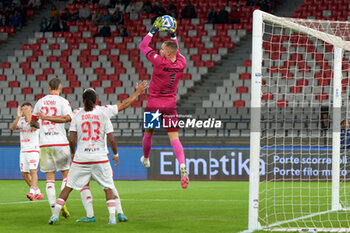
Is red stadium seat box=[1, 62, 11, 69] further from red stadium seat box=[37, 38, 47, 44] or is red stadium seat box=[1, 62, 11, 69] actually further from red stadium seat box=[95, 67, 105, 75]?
red stadium seat box=[95, 67, 105, 75]

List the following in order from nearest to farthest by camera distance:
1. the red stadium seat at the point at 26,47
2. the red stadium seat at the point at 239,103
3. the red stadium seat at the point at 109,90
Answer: the red stadium seat at the point at 239,103 < the red stadium seat at the point at 109,90 < the red stadium seat at the point at 26,47

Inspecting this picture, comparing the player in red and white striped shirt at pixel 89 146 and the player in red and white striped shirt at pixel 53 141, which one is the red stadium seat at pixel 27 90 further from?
the player in red and white striped shirt at pixel 89 146

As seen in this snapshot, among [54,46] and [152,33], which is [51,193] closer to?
[152,33]

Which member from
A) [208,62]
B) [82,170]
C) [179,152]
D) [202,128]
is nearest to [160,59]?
[179,152]

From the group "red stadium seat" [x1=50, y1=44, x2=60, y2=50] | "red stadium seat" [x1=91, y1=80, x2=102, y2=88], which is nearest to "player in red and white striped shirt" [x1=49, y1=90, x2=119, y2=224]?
"red stadium seat" [x1=91, y1=80, x2=102, y2=88]

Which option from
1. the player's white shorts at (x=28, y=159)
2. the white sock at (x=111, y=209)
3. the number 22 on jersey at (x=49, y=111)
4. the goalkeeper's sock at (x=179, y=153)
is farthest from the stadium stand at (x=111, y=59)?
the white sock at (x=111, y=209)

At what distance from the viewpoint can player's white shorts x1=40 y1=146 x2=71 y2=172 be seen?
1033 cm

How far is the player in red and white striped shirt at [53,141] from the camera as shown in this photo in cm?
1024

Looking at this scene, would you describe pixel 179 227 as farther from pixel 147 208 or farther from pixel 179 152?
pixel 147 208

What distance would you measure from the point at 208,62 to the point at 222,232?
61.7ft

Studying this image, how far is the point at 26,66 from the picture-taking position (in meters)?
29.5

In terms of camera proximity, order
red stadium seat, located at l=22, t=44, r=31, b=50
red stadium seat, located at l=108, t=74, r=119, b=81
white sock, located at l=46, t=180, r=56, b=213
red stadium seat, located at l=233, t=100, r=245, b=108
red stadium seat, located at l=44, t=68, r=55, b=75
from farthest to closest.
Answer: red stadium seat, located at l=22, t=44, r=31, b=50 < red stadium seat, located at l=44, t=68, r=55, b=75 < red stadium seat, located at l=108, t=74, r=119, b=81 < red stadium seat, located at l=233, t=100, r=245, b=108 < white sock, located at l=46, t=180, r=56, b=213

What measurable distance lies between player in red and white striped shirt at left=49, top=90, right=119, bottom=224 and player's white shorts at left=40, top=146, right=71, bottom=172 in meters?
1.00

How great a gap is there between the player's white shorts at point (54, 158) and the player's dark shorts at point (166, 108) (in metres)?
1.48
